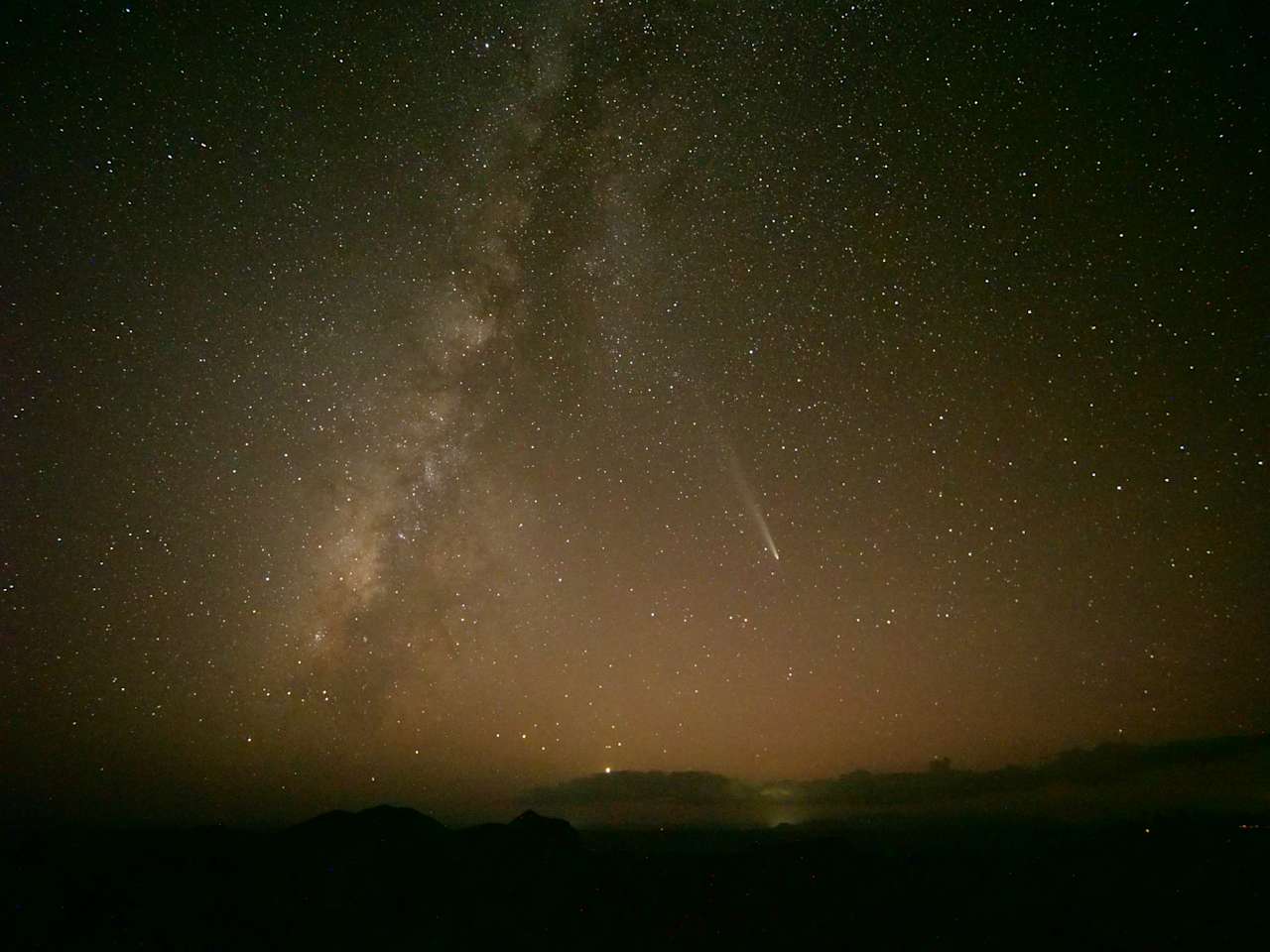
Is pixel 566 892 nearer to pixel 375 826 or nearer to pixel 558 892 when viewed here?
pixel 558 892

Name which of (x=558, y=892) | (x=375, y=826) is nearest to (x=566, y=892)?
(x=558, y=892)

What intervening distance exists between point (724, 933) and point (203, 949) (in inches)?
1109

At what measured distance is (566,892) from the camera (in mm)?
49219

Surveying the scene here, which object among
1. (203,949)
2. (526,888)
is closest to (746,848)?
(526,888)

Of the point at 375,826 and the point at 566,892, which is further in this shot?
the point at 375,826

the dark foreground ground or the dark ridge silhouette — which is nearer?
the dark foreground ground

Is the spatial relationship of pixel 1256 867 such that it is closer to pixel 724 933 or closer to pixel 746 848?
pixel 746 848

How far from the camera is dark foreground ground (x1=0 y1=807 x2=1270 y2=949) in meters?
37.1

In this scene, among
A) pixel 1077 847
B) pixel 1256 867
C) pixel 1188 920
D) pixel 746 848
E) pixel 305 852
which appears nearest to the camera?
pixel 1188 920

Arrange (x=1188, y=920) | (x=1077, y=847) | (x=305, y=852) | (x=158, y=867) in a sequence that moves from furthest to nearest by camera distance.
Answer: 1. (x=1077, y=847)
2. (x=305, y=852)
3. (x=1188, y=920)
4. (x=158, y=867)

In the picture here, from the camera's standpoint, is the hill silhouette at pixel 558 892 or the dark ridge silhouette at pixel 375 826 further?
the dark ridge silhouette at pixel 375 826

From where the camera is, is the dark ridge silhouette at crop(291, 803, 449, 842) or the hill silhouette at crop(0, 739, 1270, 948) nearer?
the hill silhouette at crop(0, 739, 1270, 948)

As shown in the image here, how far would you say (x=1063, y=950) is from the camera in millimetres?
42281

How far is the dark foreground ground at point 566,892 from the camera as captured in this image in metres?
37.1
